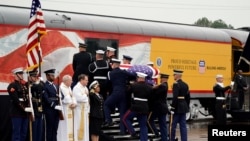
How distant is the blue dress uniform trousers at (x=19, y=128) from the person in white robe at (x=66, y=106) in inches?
35.8

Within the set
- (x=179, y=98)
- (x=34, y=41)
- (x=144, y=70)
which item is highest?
(x=34, y=41)

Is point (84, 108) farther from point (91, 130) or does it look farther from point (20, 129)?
point (20, 129)

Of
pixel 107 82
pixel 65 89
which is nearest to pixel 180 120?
pixel 107 82

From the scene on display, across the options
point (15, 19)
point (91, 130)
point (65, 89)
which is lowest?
point (91, 130)

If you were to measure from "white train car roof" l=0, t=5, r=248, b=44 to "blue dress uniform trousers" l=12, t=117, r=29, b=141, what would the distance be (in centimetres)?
386

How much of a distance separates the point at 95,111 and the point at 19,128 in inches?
68.4

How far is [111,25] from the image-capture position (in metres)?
19.1

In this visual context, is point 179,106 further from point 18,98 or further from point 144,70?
point 18,98

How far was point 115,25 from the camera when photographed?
19.3 meters

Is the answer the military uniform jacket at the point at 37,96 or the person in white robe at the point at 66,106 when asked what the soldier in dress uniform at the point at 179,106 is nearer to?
the person in white robe at the point at 66,106

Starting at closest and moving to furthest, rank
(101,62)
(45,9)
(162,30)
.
A: (101,62) < (45,9) < (162,30)

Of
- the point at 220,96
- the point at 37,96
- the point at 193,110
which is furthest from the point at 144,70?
the point at 193,110

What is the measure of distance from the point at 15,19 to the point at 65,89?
3792 mm

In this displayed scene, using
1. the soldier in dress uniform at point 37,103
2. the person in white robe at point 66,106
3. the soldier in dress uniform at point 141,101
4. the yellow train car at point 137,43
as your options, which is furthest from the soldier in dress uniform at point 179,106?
the yellow train car at point 137,43
